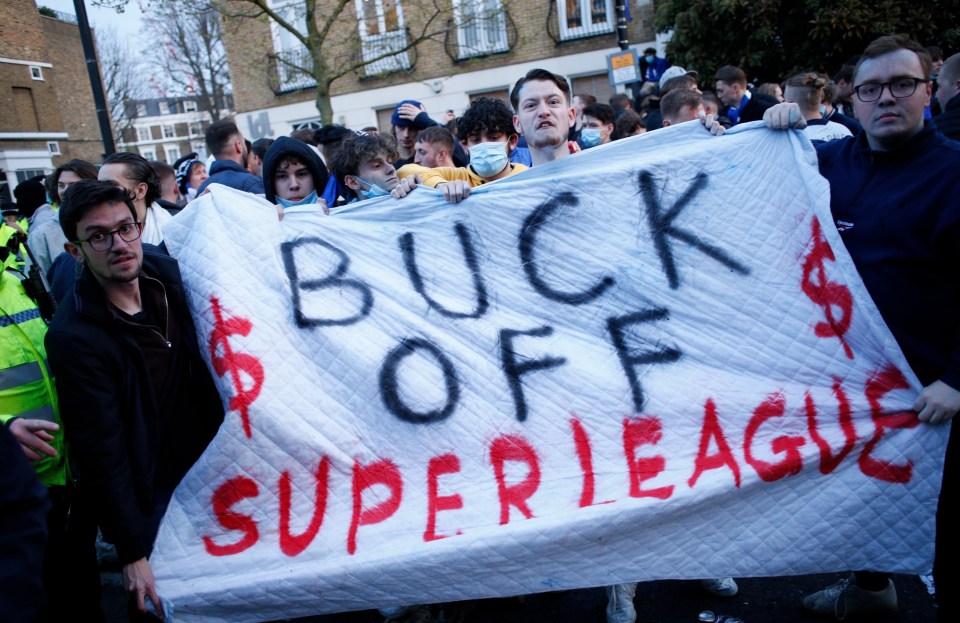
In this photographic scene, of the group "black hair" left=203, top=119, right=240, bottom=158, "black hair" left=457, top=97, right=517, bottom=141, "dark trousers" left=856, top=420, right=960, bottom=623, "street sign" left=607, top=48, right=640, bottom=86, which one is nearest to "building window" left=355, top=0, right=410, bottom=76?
"street sign" left=607, top=48, right=640, bottom=86

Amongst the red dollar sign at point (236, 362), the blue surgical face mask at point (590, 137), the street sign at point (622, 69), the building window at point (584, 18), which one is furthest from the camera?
the building window at point (584, 18)

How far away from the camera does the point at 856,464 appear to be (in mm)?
2520

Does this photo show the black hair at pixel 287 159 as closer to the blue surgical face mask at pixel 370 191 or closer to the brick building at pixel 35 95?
the blue surgical face mask at pixel 370 191

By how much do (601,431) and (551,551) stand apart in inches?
17.5

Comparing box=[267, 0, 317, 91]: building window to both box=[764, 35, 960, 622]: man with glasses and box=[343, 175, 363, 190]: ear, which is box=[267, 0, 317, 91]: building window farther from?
box=[764, 35, 960, 622]: man with glasses

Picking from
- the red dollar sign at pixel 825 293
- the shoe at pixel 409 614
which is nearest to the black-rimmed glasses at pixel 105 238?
the shoe at pixel 409 614

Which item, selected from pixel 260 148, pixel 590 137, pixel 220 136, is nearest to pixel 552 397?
pixel 590 137

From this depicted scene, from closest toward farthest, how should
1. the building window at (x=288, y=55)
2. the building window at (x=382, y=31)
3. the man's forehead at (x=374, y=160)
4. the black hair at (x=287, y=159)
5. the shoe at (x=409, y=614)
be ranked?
the shoe at (x=409, y=614) → the black hair at (x=287, y=159) → the man's forehead at (x=374, y=160) → the building window at (x=382, y=31) → the building window at (x=288, y=55)

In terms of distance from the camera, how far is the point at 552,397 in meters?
2.65

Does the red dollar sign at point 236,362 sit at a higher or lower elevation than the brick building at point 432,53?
lower

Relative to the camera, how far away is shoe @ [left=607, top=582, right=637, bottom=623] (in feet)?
9.60

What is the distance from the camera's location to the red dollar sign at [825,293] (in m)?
2.60

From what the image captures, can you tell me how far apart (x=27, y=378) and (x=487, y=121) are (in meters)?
2.44

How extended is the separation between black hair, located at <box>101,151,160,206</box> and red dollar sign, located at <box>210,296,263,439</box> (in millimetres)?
1505
